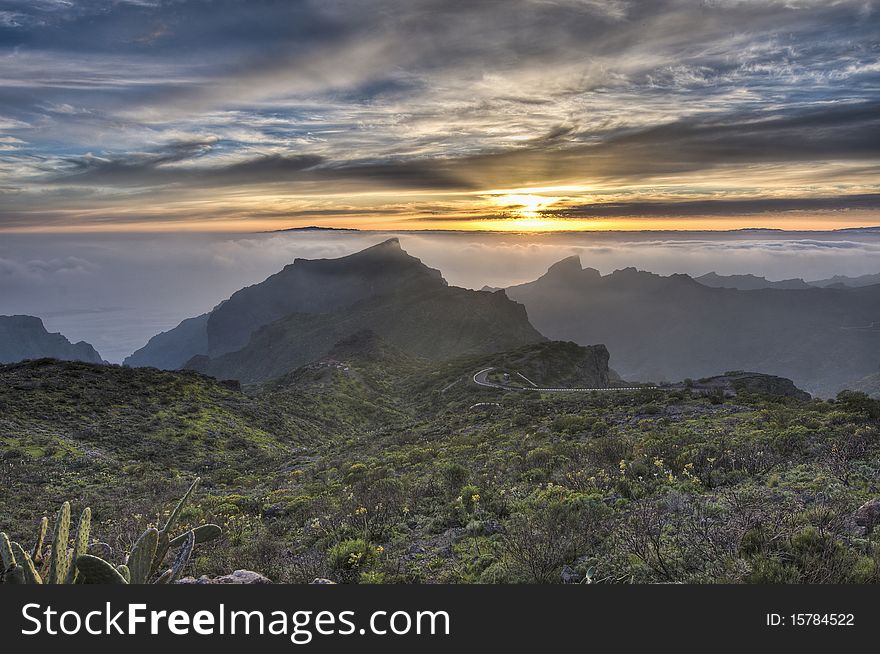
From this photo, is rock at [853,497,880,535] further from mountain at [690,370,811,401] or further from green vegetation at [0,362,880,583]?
mountain at [690,370,811,401]

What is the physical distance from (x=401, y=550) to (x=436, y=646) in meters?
4.99

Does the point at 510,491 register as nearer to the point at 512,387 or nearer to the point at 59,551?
the point at 59,551

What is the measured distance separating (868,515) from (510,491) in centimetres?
706

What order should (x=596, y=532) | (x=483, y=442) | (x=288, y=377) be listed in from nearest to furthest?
(x=596, y=532)
(x=483, y=442)
(x=288, y=377)

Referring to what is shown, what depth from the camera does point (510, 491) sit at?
1223 centimetres

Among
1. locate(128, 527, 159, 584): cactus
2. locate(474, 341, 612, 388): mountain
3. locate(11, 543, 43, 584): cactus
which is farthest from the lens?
locate(474, 341, 612, 388): mountain

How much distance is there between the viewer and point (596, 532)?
8.19 metres

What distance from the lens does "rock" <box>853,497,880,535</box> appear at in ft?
23.7

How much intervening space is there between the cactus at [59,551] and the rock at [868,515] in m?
10.7

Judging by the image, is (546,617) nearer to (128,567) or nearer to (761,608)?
(761,608)

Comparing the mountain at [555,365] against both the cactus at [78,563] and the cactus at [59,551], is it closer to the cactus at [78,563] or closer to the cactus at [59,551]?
the cactus at [78,563]

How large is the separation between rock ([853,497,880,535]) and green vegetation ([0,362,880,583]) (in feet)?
0.54

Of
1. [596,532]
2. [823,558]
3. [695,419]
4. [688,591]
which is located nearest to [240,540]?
[596,532]

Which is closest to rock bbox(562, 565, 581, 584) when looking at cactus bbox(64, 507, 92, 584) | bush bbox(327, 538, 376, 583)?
bush bbox(327, 538, 376, 583)
